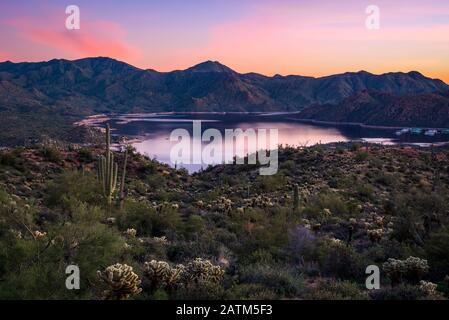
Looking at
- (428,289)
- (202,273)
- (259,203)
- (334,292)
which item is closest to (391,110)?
(259,203)

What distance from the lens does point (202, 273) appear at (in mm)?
7945

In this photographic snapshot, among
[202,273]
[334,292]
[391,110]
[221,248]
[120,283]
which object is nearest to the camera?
[120,283]

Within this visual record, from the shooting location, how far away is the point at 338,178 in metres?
30.6

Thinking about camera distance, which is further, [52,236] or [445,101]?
[445,101]

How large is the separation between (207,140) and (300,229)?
85.2 metres

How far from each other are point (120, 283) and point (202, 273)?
1577mm

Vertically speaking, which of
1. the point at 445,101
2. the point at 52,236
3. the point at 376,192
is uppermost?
the point at 445,101

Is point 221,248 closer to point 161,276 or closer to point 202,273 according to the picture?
point 202,273

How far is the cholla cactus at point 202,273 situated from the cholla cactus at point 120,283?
1.10 metres

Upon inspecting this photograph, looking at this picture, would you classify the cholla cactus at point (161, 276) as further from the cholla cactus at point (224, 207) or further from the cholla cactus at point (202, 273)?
the cholla cactus at point (224, 207)

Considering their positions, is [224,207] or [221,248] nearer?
[221,248]

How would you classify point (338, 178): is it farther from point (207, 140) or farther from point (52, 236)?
point (207, 140)

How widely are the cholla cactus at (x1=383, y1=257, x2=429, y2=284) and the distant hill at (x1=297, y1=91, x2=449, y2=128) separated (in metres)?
118

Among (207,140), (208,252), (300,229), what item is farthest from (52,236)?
(207,140)
